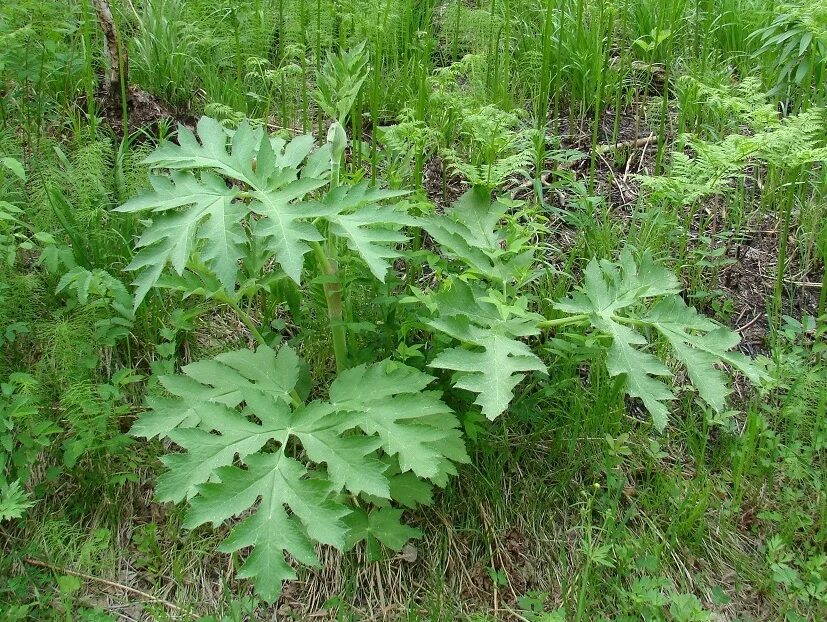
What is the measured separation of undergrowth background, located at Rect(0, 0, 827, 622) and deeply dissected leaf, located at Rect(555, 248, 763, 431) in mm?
172

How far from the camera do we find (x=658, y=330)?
2174 millimetres

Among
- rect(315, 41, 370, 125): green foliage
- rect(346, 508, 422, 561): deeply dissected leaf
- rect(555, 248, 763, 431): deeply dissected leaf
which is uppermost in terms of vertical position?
rect(315, 41, 370, 125): green foliage

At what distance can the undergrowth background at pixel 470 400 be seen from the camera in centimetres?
237

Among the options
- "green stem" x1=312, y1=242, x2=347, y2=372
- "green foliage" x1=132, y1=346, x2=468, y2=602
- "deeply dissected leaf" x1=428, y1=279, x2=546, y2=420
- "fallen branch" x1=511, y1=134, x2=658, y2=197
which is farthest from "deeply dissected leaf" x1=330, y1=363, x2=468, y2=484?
"fallen branch" x1=511, y1=134, x2=658, y2=197

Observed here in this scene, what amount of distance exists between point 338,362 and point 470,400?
0.43 m

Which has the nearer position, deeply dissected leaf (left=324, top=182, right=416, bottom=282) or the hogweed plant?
the hogweed plant

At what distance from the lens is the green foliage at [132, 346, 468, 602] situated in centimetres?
174

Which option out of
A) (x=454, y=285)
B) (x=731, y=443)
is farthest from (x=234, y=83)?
(x=731, y=443)

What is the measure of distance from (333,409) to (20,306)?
146 cm

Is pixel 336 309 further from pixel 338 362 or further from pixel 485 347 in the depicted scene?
pixel 485 347

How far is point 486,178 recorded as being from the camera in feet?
8.35

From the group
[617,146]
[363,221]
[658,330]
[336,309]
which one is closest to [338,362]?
[336,309]

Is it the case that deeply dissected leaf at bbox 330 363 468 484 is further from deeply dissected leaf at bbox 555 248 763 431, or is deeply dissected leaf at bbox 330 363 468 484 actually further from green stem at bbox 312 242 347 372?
deeply dissected leaf at bbox 555 248 763 431

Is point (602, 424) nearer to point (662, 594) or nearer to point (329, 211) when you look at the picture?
point (662, 594)
